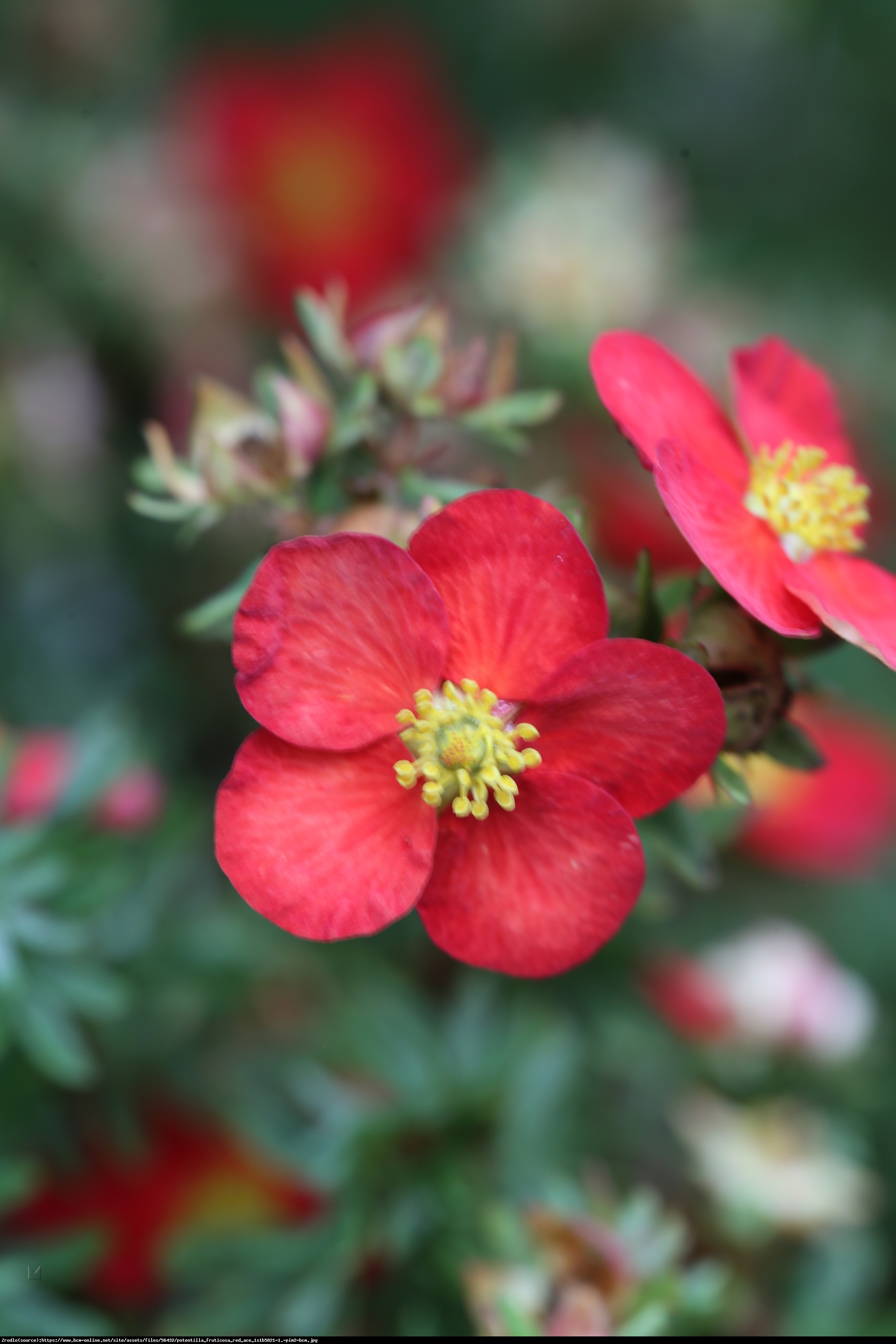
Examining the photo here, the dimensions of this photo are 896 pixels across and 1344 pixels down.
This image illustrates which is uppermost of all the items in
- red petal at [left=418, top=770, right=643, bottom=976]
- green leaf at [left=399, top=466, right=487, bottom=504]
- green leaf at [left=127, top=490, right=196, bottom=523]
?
green leaf at [left=399, top=466, right=487, bottom=504]

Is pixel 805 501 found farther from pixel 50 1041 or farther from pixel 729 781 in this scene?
pixel 50 1041

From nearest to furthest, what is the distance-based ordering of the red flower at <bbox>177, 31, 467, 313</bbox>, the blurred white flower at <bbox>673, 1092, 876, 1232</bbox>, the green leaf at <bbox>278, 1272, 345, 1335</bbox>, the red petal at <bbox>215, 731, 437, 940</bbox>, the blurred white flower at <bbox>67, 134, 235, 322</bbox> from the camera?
the red petal at <bbox>215, 731, 437, 940</bbox> < the green leaf at <bbox>278, 1272, 345, 1335</bbox> < the blurred white flower at <bbox>673, 1092, 876, 1232</bbox> < the blurred white flower at <bbox>67, 134, 235, 322</bbox> < the red flower at <bbox>177, 31, 467, 313</bbox>

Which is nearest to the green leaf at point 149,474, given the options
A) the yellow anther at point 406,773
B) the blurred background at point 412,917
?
the blurred background at point 412,917

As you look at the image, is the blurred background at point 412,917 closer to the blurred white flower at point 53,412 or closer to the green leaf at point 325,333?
the blurred white flower at point 53,412

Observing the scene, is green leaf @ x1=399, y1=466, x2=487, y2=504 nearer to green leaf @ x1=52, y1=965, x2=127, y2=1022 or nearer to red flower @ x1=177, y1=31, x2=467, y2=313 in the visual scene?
green leaf @ x1=52, y1=965, x2=127, y2=1022

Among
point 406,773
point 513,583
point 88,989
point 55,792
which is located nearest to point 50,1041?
point 88,989

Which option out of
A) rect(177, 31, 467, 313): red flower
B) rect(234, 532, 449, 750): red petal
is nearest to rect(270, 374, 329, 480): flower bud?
rect(234, 532, 449, 750): red petal

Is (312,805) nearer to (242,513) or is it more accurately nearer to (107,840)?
(242,513)
